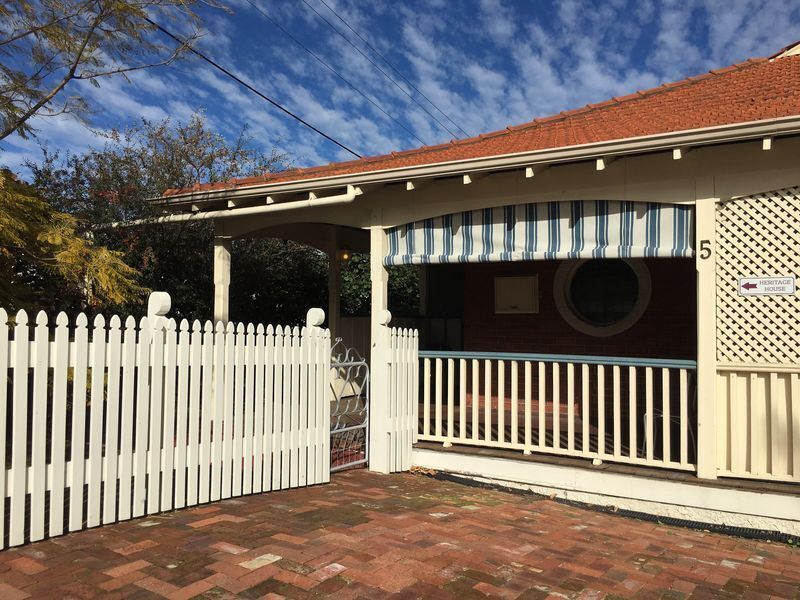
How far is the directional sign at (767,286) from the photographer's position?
4879 mm

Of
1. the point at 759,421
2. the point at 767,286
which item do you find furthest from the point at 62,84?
the point at 759,421

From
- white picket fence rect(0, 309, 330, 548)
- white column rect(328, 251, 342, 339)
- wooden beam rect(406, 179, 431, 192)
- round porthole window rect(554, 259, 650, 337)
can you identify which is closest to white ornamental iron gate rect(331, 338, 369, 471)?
white picket fence rect(0, 309, 330, 548)

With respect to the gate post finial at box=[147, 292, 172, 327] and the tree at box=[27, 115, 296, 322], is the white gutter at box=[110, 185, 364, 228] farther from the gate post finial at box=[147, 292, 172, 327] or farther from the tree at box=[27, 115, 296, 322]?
the gate post finial at box=[147, 292, 172, 327]

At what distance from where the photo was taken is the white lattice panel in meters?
4.88

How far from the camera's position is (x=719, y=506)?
16.0 feet

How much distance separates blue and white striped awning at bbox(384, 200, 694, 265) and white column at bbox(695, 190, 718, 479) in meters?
0.12

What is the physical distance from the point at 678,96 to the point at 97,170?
819 centimetres

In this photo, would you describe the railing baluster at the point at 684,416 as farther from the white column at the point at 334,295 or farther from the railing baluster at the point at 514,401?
the white column at the point at 334,295

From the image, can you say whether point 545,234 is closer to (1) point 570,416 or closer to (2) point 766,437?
(1) point 570,416

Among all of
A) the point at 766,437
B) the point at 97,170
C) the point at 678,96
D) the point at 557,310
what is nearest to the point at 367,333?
the point at 557,310

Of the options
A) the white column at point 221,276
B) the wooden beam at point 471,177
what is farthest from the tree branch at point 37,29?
the wooden beam at point 471,177

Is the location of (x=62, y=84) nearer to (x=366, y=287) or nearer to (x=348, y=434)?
(x=348, y=434)

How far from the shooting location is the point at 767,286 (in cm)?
493

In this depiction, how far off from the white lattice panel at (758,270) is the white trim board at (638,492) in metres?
1.11
